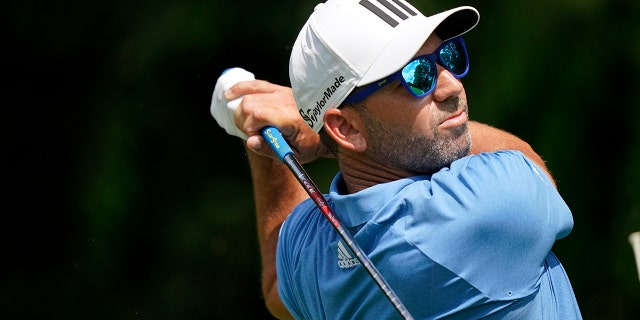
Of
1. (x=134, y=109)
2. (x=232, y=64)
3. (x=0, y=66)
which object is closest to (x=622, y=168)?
(x=232, y=64)

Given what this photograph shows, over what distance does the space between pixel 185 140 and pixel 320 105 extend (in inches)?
106

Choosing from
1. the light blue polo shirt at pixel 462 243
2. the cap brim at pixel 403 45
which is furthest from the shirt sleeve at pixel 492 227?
the cap brim at pixel 403 45

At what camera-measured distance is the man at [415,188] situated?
2270mm

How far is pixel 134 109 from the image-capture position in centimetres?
495

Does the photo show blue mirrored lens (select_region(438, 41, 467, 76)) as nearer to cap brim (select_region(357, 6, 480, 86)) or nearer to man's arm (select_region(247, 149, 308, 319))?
cap brim (select_region(357, 6, 480, 86))

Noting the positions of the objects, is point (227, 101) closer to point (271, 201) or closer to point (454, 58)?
point (271, 201)

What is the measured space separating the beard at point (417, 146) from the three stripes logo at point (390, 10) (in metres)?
0.20

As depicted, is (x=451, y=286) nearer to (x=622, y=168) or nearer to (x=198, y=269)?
(x=622, y=168)

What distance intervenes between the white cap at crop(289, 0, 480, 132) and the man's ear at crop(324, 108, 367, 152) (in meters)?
0.02

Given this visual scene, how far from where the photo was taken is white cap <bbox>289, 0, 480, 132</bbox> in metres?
2.32

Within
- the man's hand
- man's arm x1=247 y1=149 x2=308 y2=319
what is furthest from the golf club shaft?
man's arm x1=247 y1=149 x2=308 y2=319

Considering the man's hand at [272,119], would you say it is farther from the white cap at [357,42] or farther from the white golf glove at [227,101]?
the white cap at [357,42]

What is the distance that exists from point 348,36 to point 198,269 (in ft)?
9.48

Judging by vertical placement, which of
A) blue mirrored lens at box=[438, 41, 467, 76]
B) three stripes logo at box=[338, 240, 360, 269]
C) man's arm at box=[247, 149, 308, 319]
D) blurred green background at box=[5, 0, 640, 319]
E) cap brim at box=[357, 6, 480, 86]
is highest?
cap brim at box=[357, 6, 480, 86]
